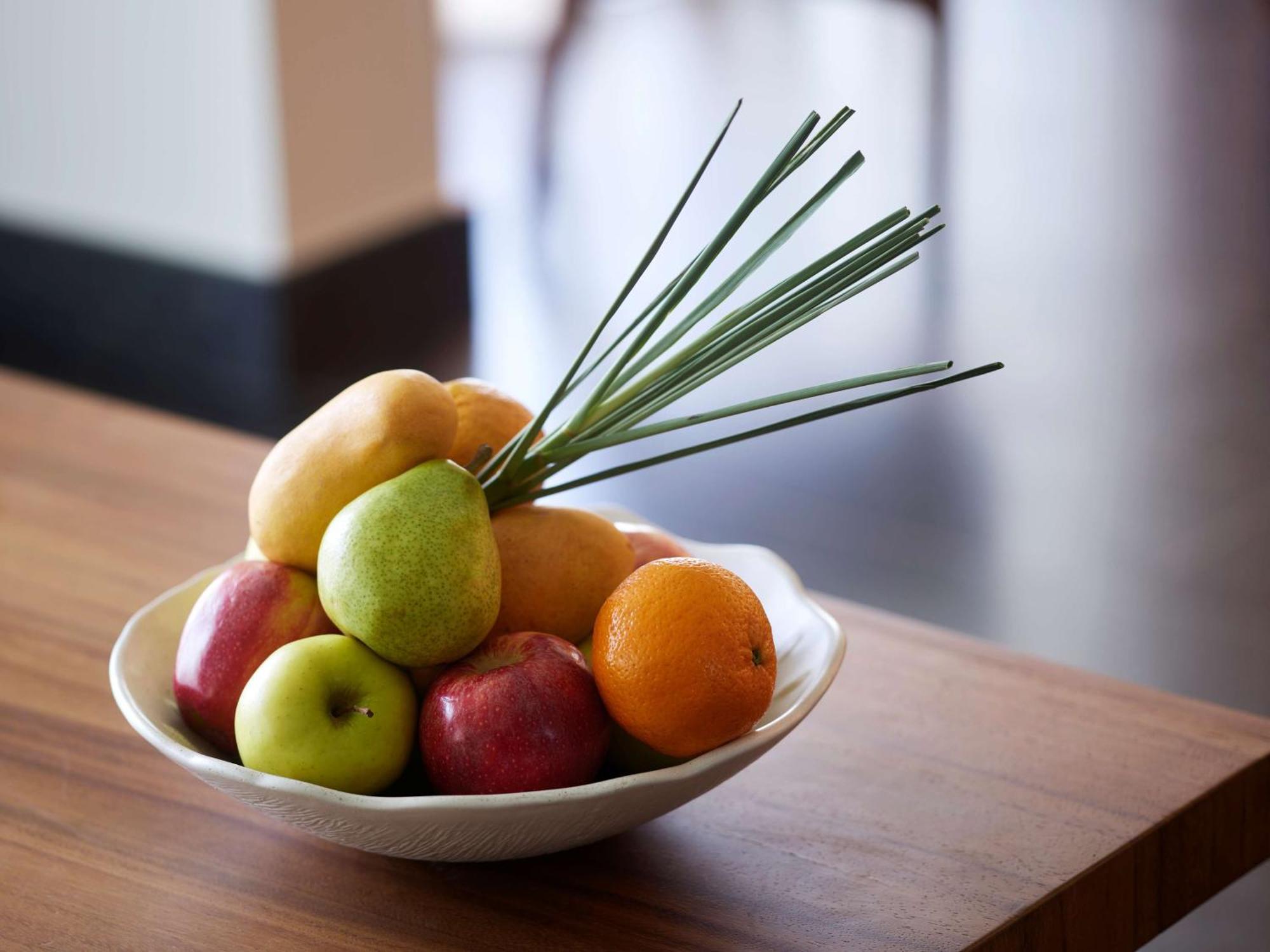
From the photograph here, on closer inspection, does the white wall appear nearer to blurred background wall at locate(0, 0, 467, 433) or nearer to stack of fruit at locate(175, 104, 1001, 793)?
blurred background wall at locate(0, 0, 467, 433)

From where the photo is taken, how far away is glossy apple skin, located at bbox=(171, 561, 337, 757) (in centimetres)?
58

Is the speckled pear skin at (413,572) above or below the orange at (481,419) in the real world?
below

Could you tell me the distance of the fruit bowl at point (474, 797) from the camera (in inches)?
20.4

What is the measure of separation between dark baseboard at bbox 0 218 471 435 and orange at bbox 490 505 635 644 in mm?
1596

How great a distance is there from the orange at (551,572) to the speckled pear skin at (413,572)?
3cm

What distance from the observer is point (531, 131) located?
3.33 metres

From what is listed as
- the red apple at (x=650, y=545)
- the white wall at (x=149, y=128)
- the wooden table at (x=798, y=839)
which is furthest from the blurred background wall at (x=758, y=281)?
the red apple at (x=650, y=545)

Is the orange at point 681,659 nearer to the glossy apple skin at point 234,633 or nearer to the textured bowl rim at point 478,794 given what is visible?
the textured bowl rim at point 478,794

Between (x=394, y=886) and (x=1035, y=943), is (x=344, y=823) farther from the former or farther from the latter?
(x=1035, y=943)

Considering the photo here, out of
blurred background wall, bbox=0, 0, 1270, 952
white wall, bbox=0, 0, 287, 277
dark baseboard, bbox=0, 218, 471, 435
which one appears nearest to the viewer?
blurred background wall, bbox=0, 0, 1270, 952

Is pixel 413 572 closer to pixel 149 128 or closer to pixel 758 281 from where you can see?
pixel 149 128

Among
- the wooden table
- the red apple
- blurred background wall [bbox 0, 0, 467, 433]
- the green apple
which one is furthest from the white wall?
the green apple

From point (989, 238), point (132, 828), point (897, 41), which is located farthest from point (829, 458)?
point (897, 41)

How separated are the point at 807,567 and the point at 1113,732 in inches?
43.7
